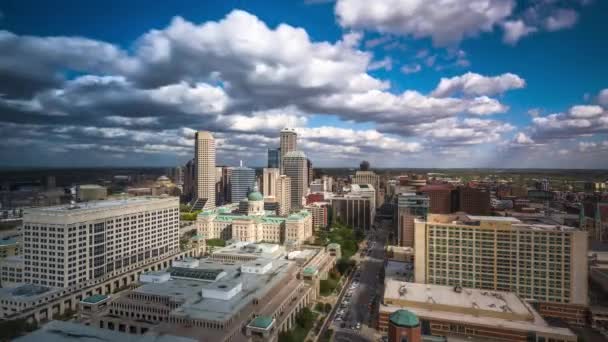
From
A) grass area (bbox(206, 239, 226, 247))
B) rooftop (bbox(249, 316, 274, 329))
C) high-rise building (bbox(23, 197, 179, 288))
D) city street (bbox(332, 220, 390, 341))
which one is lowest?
city street (bbox(332, 220, 390, 341))

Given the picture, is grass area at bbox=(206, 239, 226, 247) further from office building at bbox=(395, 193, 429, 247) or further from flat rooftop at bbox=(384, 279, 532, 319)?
flat rooftop at bbox=(384, 279, 532, 319)

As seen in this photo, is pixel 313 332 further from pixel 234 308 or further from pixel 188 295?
pixel 188 295

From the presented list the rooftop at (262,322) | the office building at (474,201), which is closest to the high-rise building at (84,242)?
the rooftop at (262,322)

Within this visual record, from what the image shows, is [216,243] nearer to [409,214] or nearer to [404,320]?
[409,214]

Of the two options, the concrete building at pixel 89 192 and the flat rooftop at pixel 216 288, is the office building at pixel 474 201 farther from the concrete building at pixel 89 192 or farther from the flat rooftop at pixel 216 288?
the concrete building at pixel 89 192

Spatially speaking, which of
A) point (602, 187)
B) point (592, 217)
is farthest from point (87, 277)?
point (592, 217)

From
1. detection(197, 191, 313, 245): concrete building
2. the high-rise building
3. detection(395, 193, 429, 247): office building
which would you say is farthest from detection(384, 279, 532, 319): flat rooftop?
the high-rise building
